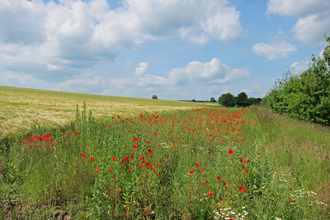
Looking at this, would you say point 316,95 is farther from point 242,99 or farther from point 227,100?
point 242,99

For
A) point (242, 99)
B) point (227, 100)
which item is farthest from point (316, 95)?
point (242, 99)

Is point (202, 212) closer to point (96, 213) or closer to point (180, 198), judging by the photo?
point (180, 198)

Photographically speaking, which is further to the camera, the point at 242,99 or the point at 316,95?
the point at 242,99

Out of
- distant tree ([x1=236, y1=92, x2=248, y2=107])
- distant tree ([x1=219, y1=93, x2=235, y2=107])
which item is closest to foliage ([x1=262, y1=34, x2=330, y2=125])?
distant tree ([x1=219, y1=93, x2=235, y2=107])

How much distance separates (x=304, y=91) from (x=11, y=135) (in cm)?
1841

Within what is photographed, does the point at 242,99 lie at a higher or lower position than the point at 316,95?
higher

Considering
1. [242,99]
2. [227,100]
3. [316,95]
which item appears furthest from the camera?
[242,99]

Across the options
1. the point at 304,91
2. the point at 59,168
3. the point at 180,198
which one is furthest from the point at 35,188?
the point at 304,91

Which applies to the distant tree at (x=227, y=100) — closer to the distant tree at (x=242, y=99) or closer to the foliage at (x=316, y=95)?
the distant tree at (x=242, y=99)

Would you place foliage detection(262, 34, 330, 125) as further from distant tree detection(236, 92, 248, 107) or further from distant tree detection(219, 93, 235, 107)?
distant tree detection(236, 92, 248, 107)

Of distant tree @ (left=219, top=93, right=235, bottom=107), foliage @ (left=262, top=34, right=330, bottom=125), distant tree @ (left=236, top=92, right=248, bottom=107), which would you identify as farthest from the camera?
distant tree @ (left=236, top=92, right=248, bottom=107)

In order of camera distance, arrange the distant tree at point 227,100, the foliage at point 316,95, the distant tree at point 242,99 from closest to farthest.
A: 1. the foliage at point 316,95
2. the distant tree at point 227,100
3. the distant tree at point 242,99

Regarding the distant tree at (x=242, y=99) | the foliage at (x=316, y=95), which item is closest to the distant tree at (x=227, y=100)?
the distant tree at (x=242, y=99)

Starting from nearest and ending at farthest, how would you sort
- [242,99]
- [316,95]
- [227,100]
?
1. [316,95]
2. [227,100]
3. [242,99]
